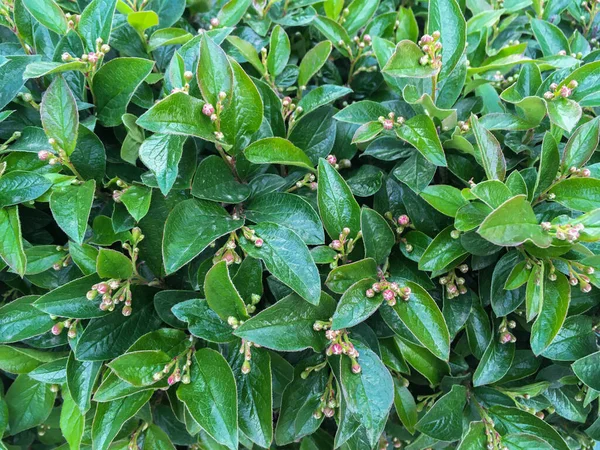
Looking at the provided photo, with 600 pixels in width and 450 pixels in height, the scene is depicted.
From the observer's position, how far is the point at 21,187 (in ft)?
2.90

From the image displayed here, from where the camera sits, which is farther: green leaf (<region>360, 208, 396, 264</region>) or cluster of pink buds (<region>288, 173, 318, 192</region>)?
cluster of pink buds (<region>288, 173, 318, 192</region>)

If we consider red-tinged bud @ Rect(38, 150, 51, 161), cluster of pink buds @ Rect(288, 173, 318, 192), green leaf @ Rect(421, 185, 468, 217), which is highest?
green leaf @ Rect(421, 185, 468, 217)

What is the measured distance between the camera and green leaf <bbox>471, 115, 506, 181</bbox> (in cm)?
83

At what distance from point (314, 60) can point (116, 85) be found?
0.45 m

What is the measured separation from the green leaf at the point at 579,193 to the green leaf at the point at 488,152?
120mm

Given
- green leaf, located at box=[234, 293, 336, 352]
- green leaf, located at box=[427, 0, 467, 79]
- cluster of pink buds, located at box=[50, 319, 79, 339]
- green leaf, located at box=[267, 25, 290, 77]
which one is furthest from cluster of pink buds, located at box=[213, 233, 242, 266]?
green leaf, located at box=[427, 0, 467, 79]

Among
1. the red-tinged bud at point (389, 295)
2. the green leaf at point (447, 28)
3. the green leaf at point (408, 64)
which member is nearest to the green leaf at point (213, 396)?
the red-tinged bud at point (389, 295)

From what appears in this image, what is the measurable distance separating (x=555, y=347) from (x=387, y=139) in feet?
1.84

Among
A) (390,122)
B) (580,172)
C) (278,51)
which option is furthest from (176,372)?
(580,172)

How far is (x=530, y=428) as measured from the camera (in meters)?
0.98

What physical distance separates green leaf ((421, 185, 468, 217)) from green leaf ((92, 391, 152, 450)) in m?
0.67

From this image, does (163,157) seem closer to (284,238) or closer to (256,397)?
(284,238)

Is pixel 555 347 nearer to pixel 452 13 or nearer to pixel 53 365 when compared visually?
pixel 452 13

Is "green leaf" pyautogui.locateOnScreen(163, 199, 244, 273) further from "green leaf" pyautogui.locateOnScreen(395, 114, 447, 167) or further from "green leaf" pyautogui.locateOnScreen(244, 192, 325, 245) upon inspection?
"green leaf" pyautogui.locateOnScreen(395, 114, 447, 167)
